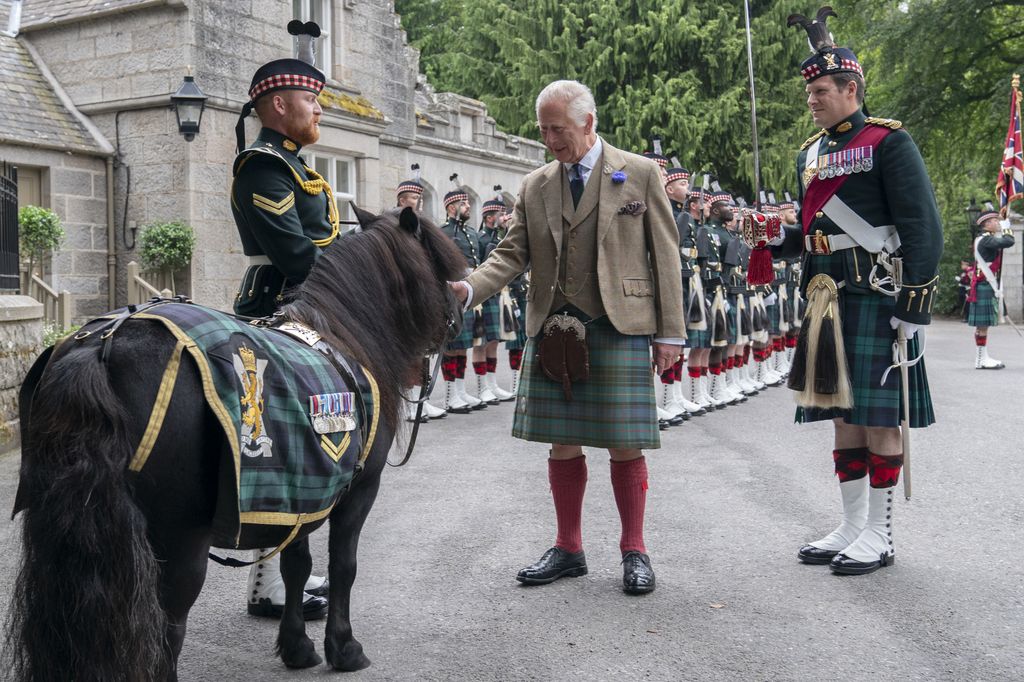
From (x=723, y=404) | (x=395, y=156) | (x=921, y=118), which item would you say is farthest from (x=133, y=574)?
(x=921, y=118)

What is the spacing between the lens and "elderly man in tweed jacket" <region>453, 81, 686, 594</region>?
4.43 metres

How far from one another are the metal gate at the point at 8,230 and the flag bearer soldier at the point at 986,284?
12.1m

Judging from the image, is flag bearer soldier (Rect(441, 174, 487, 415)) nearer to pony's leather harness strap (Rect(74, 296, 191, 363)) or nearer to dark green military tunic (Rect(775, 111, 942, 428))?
dark green military tunic (Rect(775, 111, 942, 428))

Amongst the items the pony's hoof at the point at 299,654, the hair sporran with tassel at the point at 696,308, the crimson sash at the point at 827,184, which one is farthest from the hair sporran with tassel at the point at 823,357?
the hair sporran with tassel at the point at 696,308

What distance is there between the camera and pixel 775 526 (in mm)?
5609

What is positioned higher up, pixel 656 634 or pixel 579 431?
pixel 579 431

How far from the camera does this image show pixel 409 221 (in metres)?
3.76

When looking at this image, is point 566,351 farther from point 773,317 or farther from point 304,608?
point 773,317

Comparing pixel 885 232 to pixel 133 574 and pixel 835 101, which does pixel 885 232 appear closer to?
pixel 835 101

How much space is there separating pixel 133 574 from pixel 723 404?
29.7ft

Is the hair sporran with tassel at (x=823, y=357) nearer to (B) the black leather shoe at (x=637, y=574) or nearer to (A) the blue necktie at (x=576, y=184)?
(B) the black leather shoe at (x=637, y=574)

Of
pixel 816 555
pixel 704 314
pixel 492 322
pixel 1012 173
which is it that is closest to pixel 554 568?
pixel 816 555

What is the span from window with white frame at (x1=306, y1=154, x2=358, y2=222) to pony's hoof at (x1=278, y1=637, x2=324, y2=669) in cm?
Answer: 1092

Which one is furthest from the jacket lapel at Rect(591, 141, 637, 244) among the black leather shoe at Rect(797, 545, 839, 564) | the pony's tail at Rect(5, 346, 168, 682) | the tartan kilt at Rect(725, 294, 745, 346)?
the tartan kilt at Rect(725, 294, 745, 346)
